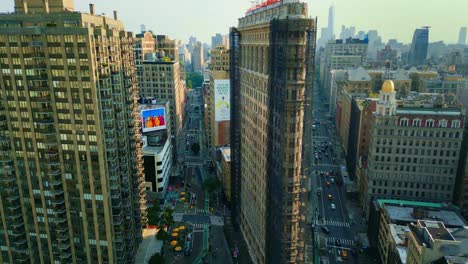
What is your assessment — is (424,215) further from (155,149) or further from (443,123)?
(155,149)

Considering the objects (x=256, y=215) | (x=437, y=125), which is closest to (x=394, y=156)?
(x=437, y=125)

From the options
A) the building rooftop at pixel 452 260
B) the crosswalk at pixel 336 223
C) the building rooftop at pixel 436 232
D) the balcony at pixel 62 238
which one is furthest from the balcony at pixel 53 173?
the crosswalk at pixel 336 223

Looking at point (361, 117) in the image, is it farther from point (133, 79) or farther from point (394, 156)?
point (133, 79)

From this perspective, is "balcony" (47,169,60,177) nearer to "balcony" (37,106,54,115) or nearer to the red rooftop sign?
"balcony" (37,106,54,115)

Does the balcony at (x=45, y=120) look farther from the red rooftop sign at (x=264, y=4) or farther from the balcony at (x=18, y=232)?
the red rooftop sign at (x=264, y=4)

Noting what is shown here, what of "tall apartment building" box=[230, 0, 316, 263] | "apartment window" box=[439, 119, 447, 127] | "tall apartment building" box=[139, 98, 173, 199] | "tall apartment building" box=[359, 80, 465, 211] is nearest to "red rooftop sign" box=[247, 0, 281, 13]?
"tall apartment building" box=[230, 0, 316, 263]

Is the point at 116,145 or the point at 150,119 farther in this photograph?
the point at 150,119

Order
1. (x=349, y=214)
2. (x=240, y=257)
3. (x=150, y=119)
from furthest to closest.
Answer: (x=150, y=119) → (x=349, y=214) → (x=240, y=257)
